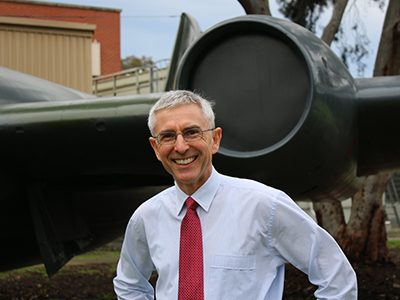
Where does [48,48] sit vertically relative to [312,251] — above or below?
above

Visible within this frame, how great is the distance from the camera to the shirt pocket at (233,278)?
1.54 meters

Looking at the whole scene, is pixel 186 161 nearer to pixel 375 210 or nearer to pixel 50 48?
pixel 375 210

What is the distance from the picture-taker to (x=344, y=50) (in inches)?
408

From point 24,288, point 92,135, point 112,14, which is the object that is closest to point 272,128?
point 92,135

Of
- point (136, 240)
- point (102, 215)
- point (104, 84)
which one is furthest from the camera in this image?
point (104, 84)

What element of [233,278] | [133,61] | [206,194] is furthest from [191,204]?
[133,61]

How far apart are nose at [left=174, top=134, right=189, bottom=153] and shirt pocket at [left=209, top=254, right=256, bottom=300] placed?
0.41 m

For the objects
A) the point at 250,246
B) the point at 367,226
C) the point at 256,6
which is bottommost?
the point at 367,226

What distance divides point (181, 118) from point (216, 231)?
1.42 feet

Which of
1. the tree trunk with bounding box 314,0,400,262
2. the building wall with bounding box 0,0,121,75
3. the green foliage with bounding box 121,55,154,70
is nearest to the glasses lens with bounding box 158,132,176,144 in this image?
the tree trunk with bounding box 314,0,400,262

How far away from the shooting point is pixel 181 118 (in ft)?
5.46

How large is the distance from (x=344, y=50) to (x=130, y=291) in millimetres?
9670

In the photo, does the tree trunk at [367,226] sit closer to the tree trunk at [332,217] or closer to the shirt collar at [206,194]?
the tree trunk at [332,217]

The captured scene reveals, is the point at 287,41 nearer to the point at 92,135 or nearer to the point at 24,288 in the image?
the point at 92,135
